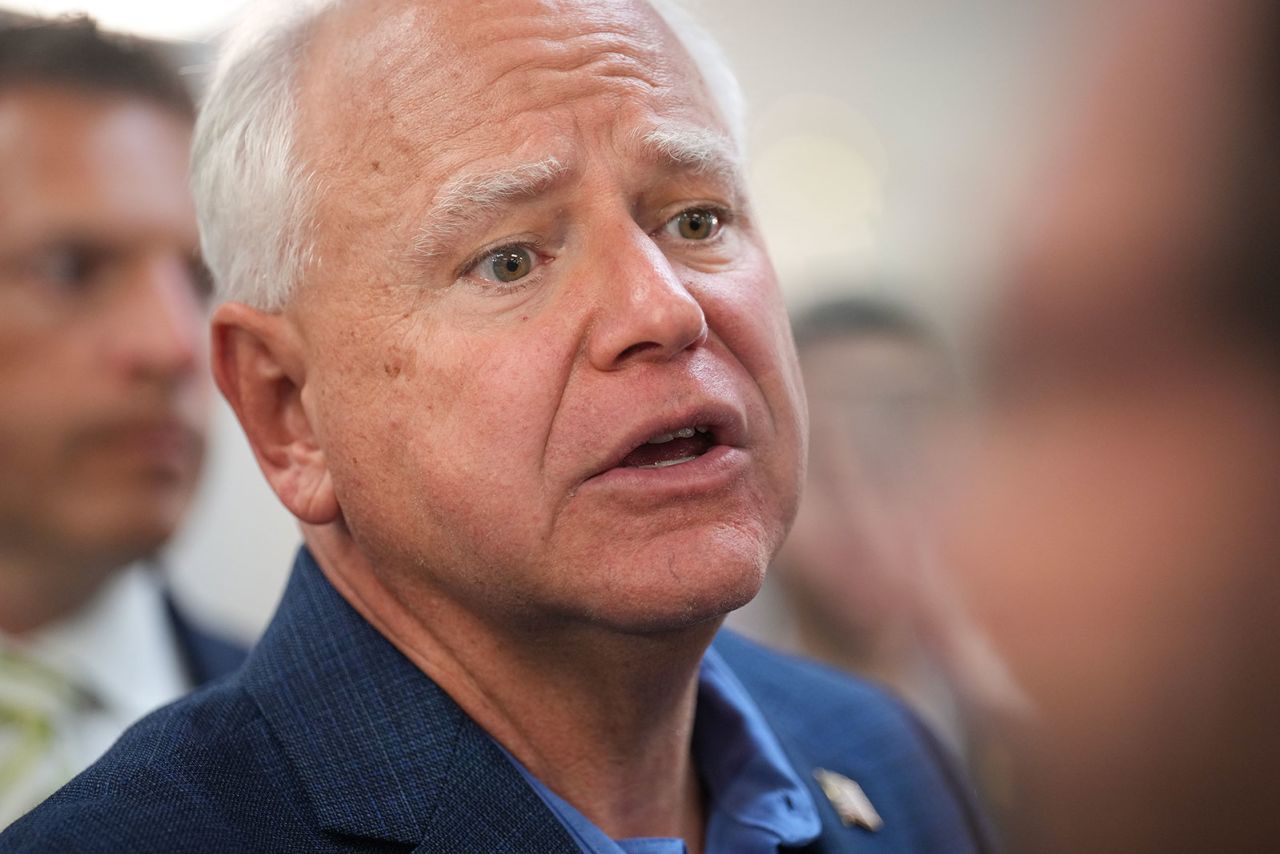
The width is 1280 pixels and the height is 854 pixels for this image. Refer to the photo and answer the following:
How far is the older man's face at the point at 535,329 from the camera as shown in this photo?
4.44ft

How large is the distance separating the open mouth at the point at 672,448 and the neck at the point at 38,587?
128 cm

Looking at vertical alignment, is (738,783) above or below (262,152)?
below

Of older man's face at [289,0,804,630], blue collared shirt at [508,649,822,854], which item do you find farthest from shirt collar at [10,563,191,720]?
blue collared shirt at [508,649,822,854]

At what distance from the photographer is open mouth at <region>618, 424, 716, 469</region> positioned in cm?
139

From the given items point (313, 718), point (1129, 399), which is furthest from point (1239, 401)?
point (313, 718)

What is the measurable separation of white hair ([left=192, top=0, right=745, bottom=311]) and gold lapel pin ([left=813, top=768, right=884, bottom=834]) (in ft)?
3.33

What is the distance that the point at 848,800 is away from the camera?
1.84 meters

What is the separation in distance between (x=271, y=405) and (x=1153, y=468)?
1.80 m

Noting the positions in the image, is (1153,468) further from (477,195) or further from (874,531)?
(477,195)

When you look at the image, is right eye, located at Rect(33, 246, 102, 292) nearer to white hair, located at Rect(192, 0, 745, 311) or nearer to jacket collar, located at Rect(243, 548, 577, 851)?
white hair, located at Rect(192, 0, 745, 311)

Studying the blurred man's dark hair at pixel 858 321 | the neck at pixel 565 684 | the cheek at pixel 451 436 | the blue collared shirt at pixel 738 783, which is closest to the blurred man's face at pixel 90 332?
the neck at pixel 565 684

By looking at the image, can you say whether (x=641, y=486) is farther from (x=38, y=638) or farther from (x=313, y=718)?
(x=38, y=638)

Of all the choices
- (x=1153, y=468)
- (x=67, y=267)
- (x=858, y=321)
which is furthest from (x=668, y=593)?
(x=858, y=321)

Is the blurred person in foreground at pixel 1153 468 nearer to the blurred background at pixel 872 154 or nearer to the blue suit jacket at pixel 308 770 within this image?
the blurred background at pixel 872 154
